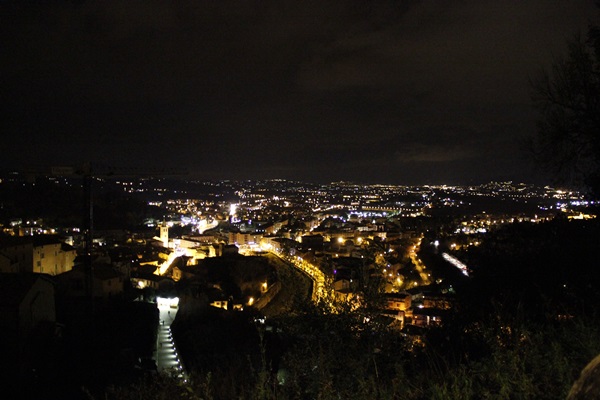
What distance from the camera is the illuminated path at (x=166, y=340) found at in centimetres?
1015

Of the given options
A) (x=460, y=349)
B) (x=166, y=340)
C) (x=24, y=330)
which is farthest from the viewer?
(x=166, y=340)

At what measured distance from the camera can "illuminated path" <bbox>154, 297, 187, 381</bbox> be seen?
10.2m

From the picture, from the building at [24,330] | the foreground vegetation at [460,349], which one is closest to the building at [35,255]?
the building at [24,330]

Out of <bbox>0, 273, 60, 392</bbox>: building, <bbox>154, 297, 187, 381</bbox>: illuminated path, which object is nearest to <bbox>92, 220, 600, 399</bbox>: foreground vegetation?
<bbox>154, 297, 187, 381</bbox>: illuminated path

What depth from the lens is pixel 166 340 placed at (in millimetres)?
12133

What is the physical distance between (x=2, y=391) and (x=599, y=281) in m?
9.78

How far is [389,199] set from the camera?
10544cm

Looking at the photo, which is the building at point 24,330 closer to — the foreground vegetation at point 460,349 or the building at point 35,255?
the building at point 35,255

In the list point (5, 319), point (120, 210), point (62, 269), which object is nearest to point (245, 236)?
point (120, 210)

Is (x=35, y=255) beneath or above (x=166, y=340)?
above

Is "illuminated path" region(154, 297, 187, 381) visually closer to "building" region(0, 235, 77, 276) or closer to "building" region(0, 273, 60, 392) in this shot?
"building" region(0, 273, 60, 392)

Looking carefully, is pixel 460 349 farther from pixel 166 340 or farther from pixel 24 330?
pixel 166 340

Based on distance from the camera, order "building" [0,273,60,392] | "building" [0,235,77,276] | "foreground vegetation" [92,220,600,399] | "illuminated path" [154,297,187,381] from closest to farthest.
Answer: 1. "foreground vegetation" [92,220,600,399]
2. "building" [0,273,60,392]
3. "illuminated path" [154,297,187,381]
4. "building" [0,235,77,276]

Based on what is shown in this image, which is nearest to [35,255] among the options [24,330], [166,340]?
[166,340]
